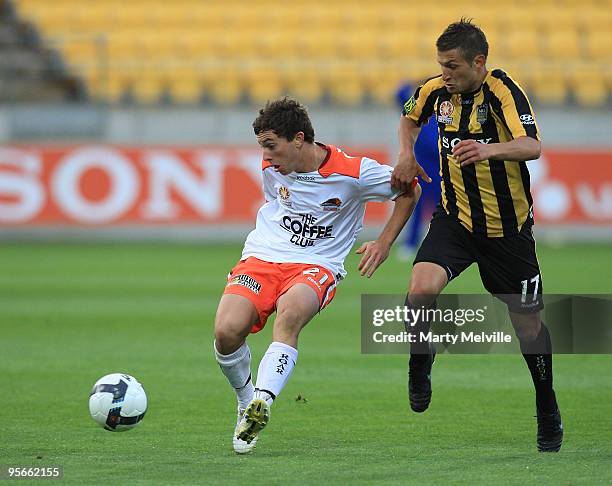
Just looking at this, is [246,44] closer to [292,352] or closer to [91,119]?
[91,119]

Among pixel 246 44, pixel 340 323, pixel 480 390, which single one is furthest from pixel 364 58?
pixel 480 390

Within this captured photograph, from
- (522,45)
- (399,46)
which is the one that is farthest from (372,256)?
(522,45)

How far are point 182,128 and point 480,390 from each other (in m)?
13.6

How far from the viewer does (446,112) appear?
20.1 ft

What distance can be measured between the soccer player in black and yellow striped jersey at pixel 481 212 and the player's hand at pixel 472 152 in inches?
10.3

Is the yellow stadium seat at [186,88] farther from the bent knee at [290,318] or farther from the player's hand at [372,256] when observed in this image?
the bent knee at [290,318]

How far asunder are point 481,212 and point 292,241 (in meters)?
1.00

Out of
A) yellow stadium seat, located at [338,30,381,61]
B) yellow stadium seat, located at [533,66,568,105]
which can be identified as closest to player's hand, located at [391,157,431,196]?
yellow stadium seat, located at [533,66,568,105]

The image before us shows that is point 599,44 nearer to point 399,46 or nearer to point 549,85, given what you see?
point 549,85

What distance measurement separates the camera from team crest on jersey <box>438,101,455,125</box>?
6.11 meters

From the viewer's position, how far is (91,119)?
66.5ft

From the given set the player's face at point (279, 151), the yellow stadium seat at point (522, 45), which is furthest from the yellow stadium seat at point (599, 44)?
the player's face at point (279, 151)

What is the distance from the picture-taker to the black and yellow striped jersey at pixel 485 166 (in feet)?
19.6

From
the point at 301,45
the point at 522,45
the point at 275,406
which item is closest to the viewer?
the point at 275,406
